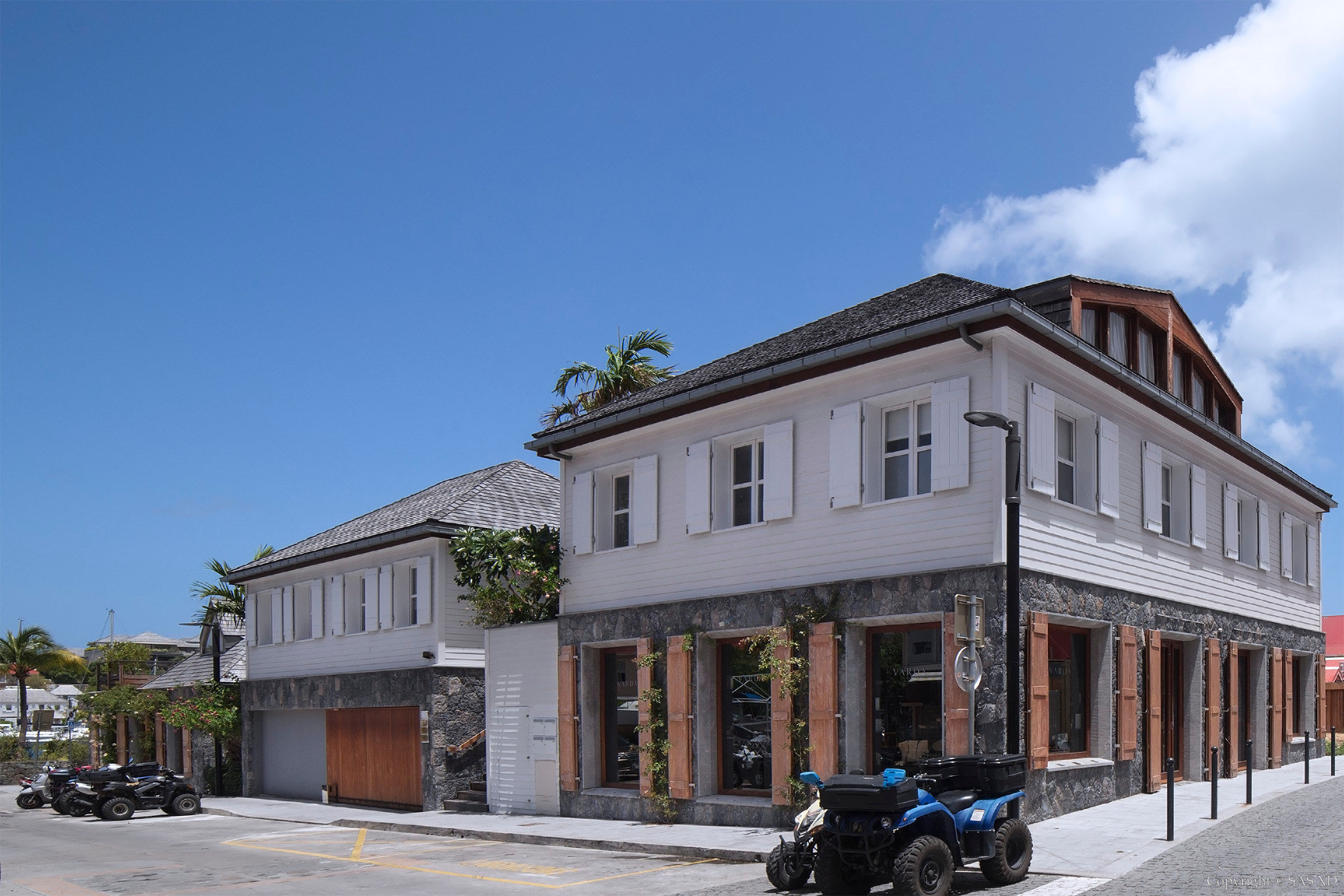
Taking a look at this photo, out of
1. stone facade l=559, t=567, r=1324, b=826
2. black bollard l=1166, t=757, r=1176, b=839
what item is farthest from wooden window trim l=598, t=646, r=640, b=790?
black bollard l=1166, t=757, r=1176, b=839

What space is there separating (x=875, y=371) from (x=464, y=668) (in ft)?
42.0

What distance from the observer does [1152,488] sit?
18828 mm

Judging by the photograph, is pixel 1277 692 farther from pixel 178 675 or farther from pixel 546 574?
pixel 178 675

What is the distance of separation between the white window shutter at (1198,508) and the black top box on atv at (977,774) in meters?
9.75

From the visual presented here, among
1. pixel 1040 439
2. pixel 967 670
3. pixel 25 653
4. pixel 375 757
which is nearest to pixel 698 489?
pixel 1040 439

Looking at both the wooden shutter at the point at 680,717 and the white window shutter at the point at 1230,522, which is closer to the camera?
the wooden shutter at the point at 680,717

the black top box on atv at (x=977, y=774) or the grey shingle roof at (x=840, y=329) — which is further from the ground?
the grey shingle roof at (x=840, y=329)

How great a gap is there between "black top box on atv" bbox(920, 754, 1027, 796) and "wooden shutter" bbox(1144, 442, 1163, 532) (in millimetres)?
7649

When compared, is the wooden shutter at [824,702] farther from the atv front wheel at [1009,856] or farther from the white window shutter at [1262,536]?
the white window shutter at [1262,536]

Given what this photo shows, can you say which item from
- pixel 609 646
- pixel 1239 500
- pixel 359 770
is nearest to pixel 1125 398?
pixel 1239 500

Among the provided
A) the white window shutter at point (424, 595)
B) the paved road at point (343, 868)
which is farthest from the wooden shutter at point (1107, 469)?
the white window shutter at point (424, 595)

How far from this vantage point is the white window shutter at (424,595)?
2584 cm

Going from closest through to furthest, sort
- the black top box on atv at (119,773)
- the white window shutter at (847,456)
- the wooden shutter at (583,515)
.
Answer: the white window shutter at (847,456) < the wooden shutter at (583,515) < the black top box on atv at (119,773)

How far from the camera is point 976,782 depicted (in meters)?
12.0
